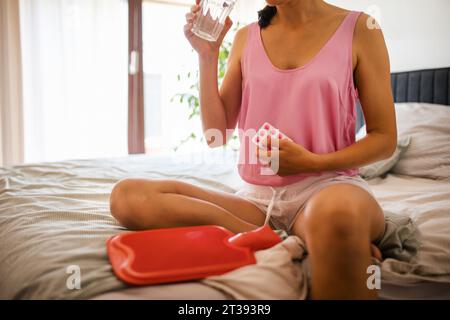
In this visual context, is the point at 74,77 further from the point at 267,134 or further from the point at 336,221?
the point at 336,221

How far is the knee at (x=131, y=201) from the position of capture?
Answer: 2.89 ft

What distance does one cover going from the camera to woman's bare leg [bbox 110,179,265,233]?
876 mm

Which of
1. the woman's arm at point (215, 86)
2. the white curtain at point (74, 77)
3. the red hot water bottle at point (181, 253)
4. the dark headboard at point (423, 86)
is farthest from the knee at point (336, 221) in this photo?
the white curtain at point (74, 77)

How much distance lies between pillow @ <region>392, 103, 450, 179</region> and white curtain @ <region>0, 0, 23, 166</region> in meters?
2.57

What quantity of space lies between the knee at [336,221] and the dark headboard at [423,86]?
61.5 inches

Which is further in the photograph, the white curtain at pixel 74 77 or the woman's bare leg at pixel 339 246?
the white curtain at pixel 74 77

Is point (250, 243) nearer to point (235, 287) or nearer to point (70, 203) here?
point (235, 287)

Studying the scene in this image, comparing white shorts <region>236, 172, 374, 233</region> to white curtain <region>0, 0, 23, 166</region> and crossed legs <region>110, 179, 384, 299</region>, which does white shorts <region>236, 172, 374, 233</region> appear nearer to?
crossed legs <region>110, 179, 384, 299</region>

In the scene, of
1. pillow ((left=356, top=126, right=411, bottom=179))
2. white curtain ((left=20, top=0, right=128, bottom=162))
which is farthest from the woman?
white curtain ((left=20, top=0, right=128, bottom=162))

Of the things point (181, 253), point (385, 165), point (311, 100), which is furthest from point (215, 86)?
point (385, 165)

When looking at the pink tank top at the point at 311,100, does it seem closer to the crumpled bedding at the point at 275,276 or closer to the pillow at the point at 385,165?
the crumpled bedding at the point at 275,276

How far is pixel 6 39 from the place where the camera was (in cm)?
284
